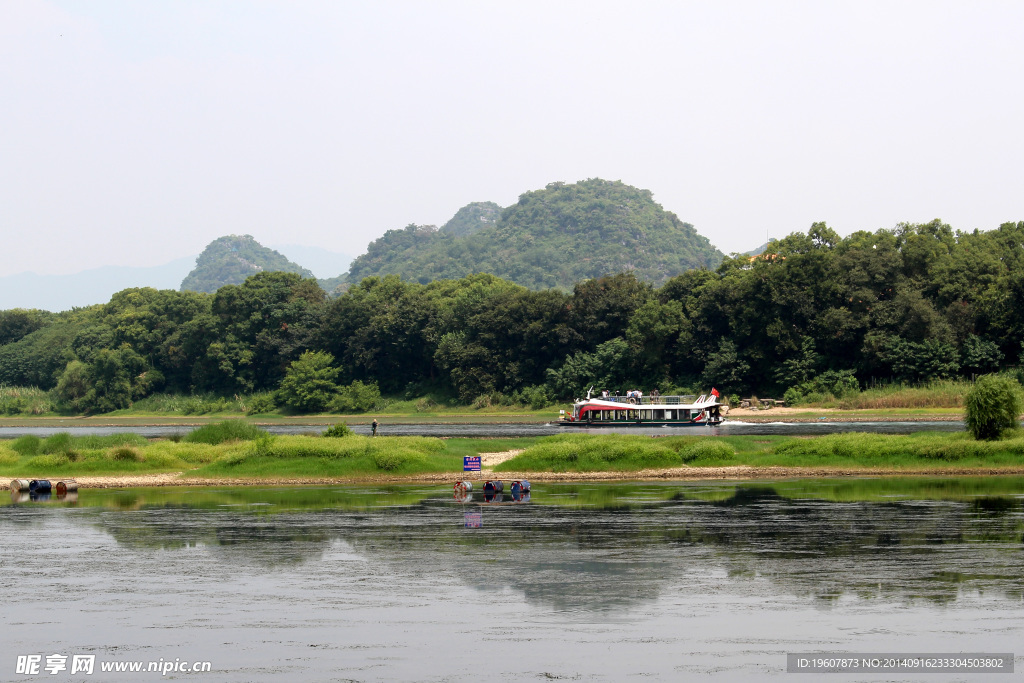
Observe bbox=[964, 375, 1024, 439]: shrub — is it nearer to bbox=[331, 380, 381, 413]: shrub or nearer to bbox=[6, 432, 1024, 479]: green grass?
bbox=[6, 432, 1024, 479]: green grass

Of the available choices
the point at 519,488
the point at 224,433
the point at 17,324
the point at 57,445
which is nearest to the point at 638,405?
the point at 224,433

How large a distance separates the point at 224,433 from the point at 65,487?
496 inches

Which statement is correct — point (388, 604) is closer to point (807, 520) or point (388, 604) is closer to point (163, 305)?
point (807, 520)

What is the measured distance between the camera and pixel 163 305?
14488cm

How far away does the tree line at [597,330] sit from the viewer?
9081 cm

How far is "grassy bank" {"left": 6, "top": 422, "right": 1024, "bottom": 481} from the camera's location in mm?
43969

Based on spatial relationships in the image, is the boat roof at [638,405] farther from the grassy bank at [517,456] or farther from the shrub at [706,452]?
the shrub at [706,452]

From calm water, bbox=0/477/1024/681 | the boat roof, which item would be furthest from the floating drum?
the boat roof

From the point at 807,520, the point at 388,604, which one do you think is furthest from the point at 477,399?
the point at 388,604

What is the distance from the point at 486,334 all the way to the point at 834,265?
39.8m

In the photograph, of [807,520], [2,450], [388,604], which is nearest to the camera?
→ [388,604]

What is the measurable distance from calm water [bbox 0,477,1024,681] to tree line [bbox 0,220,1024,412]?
183 ft

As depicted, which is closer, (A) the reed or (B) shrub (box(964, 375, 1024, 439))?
(B) shrub (box(964, 375, 1024, 439))

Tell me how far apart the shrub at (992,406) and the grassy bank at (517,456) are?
849mm
